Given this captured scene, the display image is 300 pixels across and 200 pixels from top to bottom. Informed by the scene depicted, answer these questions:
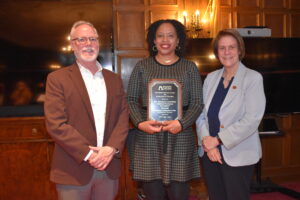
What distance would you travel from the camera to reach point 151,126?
69.9 inches

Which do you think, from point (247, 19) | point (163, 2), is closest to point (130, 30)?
point (163, 2)

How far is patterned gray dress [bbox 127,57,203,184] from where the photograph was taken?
71.0 inches

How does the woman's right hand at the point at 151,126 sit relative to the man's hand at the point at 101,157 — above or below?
above

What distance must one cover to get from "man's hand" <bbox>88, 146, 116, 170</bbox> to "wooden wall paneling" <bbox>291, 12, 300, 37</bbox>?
366 centimetres

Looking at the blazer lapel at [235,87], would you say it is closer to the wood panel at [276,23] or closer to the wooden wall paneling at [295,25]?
the wood panel at [276,23]

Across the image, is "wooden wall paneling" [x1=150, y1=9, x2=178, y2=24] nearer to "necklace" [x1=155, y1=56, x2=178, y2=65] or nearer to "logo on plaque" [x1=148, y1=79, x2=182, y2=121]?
"necklace" [x1=155, y1=56, x2=178, y2=65]

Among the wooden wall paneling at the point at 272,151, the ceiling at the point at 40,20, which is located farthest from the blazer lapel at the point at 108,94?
the wooden wall paneling at the point at 272,151

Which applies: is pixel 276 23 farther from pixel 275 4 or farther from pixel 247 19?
pixel 247 19

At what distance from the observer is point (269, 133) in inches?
116

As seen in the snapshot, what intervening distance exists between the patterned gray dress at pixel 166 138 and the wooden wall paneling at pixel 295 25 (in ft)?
9.83

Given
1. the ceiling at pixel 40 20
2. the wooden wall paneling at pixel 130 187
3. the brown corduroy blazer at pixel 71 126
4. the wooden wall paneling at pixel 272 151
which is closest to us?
the brown corduroy blazer at pixel 71 126

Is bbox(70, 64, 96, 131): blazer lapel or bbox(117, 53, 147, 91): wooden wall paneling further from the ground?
bbox(117, 53, 147, 91): wooden wall paneling

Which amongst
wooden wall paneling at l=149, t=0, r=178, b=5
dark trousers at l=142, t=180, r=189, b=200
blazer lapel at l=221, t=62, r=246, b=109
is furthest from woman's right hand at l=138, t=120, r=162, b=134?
wooden wall paneling at l=149, t=0, r=178, b=5

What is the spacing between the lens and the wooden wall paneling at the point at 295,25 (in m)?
4.13
